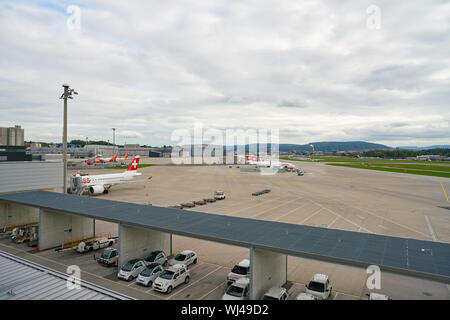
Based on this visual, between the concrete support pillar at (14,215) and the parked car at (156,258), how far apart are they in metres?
21.2

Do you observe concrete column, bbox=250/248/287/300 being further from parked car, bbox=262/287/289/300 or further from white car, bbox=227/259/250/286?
white car, bbox=227/259/250/286

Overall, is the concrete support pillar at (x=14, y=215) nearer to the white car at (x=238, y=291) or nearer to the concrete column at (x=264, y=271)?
the white car at (x=238, y=291)

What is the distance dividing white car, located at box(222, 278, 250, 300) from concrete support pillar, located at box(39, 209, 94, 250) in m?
19.1

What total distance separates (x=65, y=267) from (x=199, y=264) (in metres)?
10.8

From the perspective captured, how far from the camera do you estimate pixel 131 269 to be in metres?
19.9

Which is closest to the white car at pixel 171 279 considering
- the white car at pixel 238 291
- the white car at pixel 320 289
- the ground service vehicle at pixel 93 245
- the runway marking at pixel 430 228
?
the white car at pixel 238 291

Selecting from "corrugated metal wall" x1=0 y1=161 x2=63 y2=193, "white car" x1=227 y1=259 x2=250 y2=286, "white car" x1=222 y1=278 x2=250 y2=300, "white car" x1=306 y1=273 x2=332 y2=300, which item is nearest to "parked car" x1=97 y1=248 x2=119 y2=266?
"white car" x1=227 y1=259 x2=250 y2=286

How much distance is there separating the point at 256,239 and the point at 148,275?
847 centimetres

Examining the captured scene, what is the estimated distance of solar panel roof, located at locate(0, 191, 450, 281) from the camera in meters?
13.7

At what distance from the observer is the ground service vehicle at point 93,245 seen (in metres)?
25.0
